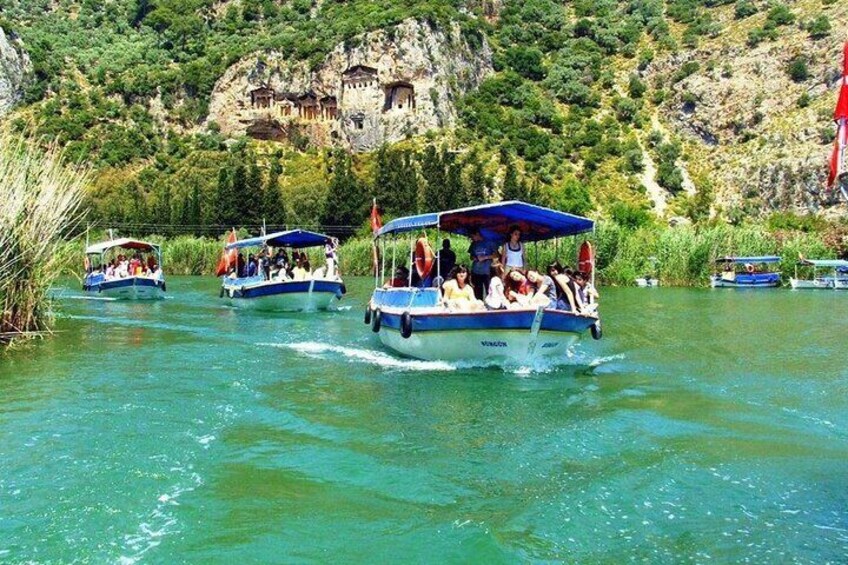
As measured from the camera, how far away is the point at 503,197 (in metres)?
88.6

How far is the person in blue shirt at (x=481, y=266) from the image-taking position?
1908cm

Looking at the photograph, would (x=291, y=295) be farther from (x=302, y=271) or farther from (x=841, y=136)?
(x=841, y=136)

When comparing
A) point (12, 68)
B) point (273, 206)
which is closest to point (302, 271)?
point (273, 206)

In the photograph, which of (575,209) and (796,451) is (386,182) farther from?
(796,451)

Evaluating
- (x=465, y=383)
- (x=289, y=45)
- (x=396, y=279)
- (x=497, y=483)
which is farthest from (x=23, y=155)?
(x=289, y=45)

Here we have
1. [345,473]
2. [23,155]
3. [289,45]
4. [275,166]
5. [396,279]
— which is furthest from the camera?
[289,45]

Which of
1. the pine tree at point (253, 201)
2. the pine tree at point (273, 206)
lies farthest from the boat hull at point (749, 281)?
the pine tree at point (253, 201)

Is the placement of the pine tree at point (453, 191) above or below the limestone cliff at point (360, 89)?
below

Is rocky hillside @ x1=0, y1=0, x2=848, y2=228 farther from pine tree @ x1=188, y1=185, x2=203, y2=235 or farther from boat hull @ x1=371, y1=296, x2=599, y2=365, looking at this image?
boat hull @ x1=371, y1=296, x2=599, y2=365

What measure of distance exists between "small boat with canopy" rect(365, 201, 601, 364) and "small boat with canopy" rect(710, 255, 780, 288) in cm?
3945

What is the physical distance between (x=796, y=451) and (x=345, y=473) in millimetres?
6185

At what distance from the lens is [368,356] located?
2030 cm

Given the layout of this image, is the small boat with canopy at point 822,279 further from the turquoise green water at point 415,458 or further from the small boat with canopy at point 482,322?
the small boat with canopy at point 482,322

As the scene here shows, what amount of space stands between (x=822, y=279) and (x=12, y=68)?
12411 cm
